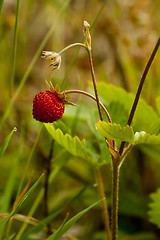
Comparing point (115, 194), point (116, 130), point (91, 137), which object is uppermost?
point (116, 130)

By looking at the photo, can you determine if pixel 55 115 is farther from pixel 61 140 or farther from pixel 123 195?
pixel 123 195

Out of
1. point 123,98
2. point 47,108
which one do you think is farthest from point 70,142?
point 123,98

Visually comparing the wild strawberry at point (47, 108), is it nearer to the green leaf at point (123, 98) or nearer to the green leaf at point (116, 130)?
the green leaf at point (116, 130)

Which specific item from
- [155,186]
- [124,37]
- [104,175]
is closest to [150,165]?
[155,186]

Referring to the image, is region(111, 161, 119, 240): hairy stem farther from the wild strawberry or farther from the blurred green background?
the blurred green background

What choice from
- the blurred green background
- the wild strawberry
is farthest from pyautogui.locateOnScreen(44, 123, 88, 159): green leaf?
the blurred green background

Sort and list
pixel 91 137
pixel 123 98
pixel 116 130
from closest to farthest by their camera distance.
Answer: pixel 116 130, pixel 123 98, pixel 91 137

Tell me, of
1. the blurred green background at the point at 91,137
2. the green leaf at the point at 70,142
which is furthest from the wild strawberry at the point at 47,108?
the blurred green background at the point at 91,137

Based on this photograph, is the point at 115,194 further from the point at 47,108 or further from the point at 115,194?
the point at 47,108
